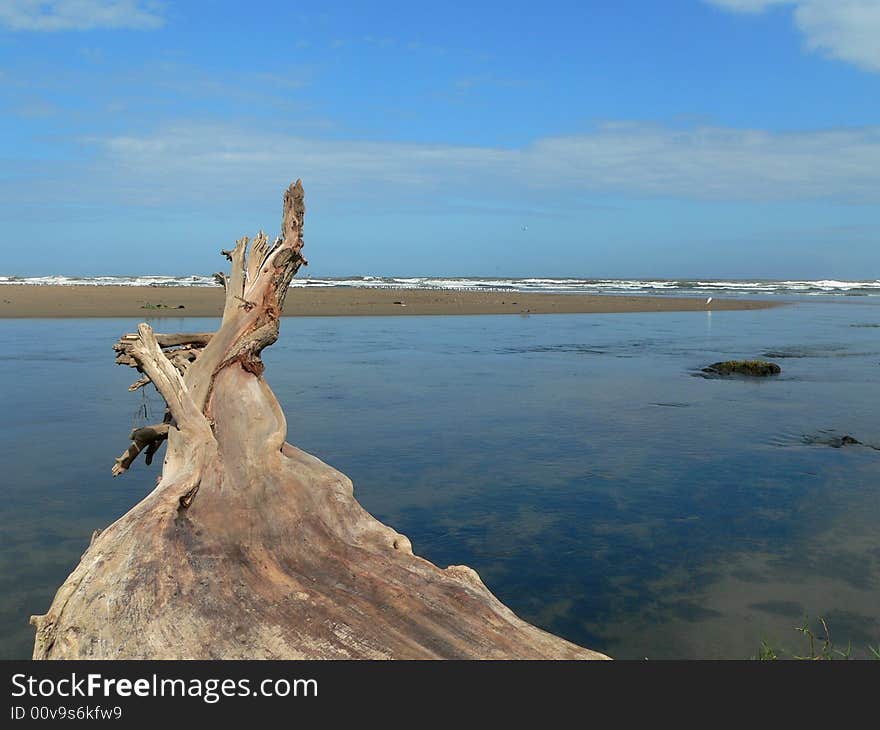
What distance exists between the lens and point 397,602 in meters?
4.77

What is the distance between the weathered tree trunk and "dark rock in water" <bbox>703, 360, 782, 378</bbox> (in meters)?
13.6

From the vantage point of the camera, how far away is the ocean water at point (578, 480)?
6262mm

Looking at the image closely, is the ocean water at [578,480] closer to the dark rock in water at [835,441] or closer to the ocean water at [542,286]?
the dark rock in water at [835,441]

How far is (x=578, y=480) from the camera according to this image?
9.32 metres

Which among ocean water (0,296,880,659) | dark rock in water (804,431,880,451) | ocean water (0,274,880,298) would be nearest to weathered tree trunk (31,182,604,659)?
ocean water (0,296,880,659)

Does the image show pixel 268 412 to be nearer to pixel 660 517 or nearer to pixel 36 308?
pixel 660 517

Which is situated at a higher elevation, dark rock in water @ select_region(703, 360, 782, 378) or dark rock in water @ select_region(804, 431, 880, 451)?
dark rock in water @ select_region(703, 360, 782, 378)

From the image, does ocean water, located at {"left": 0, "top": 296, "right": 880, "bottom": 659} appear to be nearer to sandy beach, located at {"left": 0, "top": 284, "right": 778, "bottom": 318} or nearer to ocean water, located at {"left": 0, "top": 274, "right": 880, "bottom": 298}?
sandy beach, located at {"left": 0, "top": 284, "right": 778, "bottom": 318}

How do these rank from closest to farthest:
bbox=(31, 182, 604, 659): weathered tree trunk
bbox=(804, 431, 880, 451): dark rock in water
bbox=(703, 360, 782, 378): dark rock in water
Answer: bbox=(31, 182, 604, 659): weathered tree trunk
bbox=(804, 431, 880, 451): dark rock in water
bbox=(703, 360, 782, 378): dark rock in water

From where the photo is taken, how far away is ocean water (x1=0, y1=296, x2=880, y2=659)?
6.26 meters

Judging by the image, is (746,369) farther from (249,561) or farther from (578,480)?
(249,561)

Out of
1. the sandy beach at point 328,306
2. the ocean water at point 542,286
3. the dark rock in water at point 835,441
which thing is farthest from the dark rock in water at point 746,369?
the ocean water at point 542,286

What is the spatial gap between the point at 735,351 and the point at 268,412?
63.1 feet

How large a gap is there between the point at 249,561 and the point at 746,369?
50.1 ft
